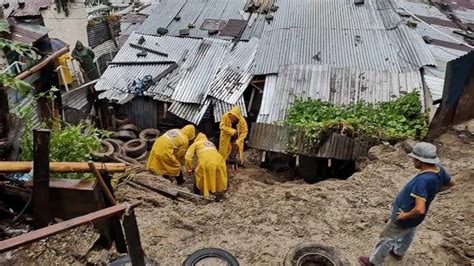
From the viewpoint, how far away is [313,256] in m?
5.76

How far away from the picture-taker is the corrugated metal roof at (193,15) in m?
14.3

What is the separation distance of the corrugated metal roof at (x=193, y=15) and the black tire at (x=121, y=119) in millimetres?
3373

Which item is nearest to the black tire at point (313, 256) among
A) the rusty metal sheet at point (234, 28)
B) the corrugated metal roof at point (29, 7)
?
the rusty metal sheet at point (234, 28)

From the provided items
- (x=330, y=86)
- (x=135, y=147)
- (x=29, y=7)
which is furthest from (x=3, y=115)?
(x=29, y=7)

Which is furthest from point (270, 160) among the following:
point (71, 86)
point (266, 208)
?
point (71, 86)

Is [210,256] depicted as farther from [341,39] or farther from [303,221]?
[341,39]

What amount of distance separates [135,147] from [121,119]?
2033 millimetres

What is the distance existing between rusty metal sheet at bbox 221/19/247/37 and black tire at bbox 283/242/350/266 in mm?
9382

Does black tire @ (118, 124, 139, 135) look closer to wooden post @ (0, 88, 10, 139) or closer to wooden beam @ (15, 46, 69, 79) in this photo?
wooden beam @ (15, 46, 69, 79)

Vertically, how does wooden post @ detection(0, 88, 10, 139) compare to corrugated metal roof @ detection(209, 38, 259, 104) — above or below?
above

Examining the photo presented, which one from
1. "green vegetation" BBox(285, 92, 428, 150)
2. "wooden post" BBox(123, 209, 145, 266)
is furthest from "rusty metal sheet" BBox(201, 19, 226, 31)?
"wooden post" BBox(123, 209, 145, 266)

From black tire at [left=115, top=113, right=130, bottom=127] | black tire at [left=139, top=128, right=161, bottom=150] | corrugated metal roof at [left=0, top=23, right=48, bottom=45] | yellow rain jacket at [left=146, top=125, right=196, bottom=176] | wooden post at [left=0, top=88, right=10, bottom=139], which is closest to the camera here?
wooden post at [left=0, top=88, right=10, bottom=139]

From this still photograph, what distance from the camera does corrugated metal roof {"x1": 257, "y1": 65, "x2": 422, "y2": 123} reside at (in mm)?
10328

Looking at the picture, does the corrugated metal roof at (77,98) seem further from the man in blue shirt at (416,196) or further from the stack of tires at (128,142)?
the man in blue shirt at (416,196)
